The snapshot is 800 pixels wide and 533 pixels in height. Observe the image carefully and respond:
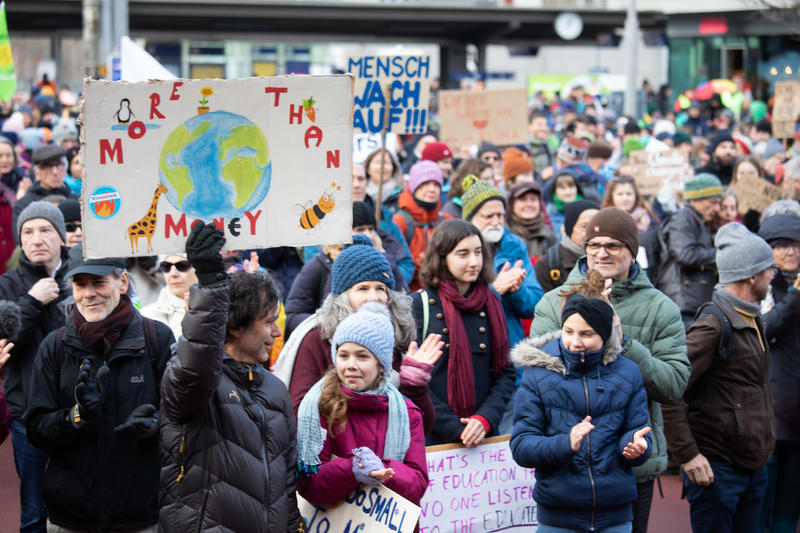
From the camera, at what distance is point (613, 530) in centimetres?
464

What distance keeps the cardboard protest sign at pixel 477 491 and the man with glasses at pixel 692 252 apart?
3.38 metres

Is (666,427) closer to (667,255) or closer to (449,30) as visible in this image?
(667,255)

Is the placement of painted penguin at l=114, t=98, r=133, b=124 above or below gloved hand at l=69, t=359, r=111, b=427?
above

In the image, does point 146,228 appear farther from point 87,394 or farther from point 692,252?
point 692,252

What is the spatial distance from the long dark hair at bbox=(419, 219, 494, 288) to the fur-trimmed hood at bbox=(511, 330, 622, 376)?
33.1 inches

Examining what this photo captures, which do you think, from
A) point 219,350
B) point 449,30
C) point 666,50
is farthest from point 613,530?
point 666,50

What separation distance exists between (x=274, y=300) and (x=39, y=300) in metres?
2.20

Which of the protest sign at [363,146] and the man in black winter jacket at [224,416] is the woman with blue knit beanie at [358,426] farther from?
the protest sign at [363,146]

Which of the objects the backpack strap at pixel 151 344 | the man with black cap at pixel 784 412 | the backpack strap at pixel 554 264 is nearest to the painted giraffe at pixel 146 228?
the backpack strap at pixel 151 344

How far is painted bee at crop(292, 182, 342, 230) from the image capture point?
12.9 ft

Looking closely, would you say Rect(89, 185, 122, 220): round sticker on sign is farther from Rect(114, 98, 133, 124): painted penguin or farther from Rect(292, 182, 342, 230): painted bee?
Rect(292, 182, 342, 230): painted bee

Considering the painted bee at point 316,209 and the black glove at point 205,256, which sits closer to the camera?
the black glove at point 205,256

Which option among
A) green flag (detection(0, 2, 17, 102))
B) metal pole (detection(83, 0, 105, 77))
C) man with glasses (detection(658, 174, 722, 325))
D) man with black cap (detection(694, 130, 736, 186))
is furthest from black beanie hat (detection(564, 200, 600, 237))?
metal pole (detection(83, 0, 105, 77))

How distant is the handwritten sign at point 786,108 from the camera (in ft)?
45.3
